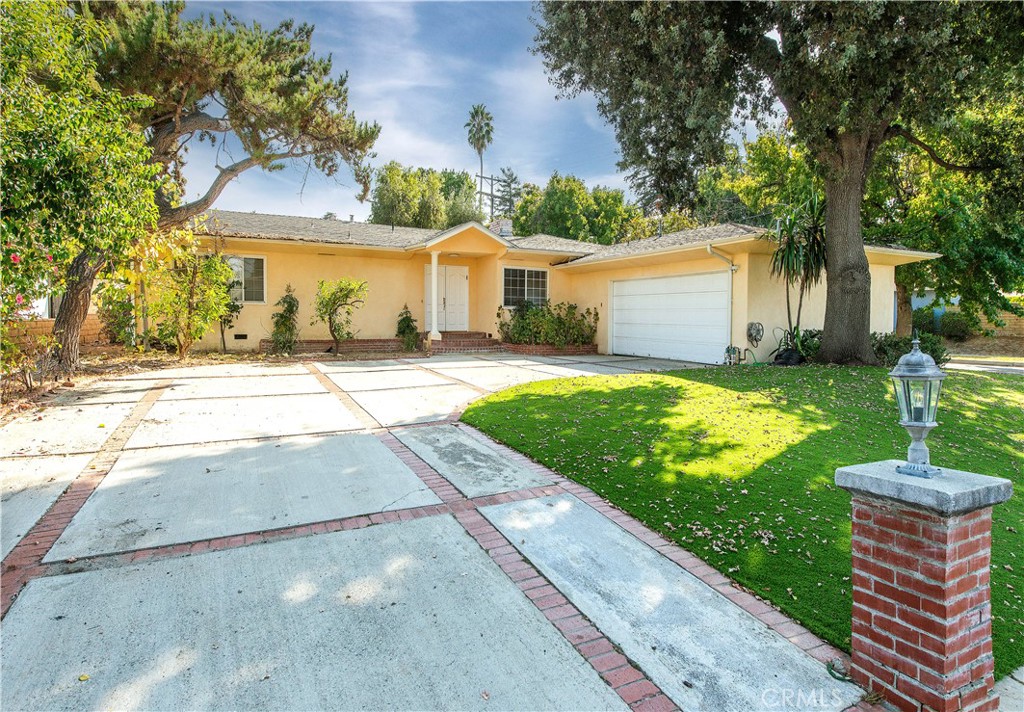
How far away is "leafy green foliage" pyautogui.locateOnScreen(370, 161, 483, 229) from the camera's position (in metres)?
32.4

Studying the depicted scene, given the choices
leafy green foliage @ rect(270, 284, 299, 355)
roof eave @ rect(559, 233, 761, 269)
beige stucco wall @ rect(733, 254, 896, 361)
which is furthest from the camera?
leafy green foliage @ rect(270, 284, 299, 355)

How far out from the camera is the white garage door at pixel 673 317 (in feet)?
42.6

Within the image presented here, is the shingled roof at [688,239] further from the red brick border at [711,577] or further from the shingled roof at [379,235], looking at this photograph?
the red brick border at [711,577]

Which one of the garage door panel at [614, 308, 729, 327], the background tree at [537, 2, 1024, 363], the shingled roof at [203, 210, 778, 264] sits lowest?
the garage door panel at [614, 308, 729, 327]

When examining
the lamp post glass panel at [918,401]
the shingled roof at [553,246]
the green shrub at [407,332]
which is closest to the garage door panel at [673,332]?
the shingled roof at [553,246]

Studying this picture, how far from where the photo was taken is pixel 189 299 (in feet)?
40.4

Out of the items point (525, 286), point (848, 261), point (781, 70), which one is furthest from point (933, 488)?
point (525, 286)

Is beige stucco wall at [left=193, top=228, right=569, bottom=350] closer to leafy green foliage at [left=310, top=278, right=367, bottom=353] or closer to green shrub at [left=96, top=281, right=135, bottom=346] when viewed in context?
leafy green foliage at [left=310, top=278, right=367, bottom=353]

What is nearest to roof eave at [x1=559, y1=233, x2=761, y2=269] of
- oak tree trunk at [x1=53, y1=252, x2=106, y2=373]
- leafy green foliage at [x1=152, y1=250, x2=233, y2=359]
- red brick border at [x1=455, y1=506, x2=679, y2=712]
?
leafy green foliage at [x1=152, y1=250, x2=233, y2=359]

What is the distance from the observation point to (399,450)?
5676 mm

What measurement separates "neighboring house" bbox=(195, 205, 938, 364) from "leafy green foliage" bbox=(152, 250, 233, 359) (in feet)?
4.68

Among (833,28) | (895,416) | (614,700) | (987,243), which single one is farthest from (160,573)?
(987,243)

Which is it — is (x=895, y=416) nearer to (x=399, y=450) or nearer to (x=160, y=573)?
(x=399, y=450)

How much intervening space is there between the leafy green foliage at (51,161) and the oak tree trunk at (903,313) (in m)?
21.3
